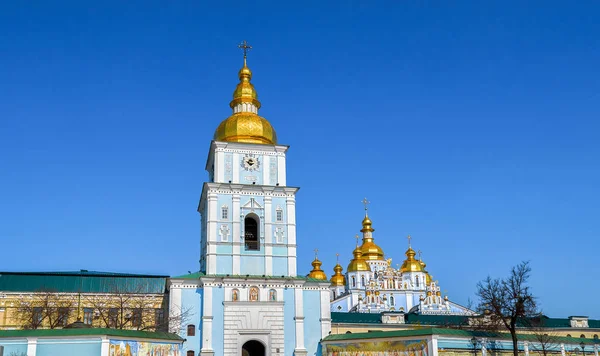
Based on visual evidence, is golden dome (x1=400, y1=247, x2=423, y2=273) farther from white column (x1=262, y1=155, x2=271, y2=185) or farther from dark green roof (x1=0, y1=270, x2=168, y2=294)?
white column (x1=262, y1=155, x2=271, y2=185)

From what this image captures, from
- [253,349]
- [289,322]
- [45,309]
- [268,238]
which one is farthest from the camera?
[45,309]

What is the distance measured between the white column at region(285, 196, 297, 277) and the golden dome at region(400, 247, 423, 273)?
145 feet

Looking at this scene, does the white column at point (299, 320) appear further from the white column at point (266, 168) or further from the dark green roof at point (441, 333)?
the white column at point (266, 168)

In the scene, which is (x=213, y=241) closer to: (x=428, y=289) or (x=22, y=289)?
(x=22, y=289)

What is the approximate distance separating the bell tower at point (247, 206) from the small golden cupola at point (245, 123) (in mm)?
59

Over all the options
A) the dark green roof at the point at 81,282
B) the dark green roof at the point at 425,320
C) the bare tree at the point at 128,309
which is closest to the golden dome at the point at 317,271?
the dark green roof at the point at 425,320

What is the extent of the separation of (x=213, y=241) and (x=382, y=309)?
39.4 metres

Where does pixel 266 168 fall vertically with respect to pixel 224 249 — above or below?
above

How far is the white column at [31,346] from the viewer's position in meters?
25.6

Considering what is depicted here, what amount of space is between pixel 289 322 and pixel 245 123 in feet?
39.0

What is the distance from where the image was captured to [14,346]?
2564cm

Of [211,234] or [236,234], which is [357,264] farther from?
[211,234]

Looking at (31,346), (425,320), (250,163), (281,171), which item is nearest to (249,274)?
(281,171)

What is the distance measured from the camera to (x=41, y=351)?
2586 cm
